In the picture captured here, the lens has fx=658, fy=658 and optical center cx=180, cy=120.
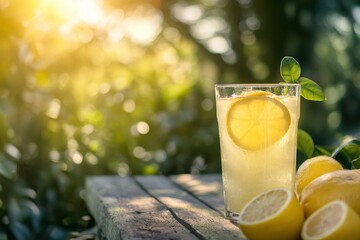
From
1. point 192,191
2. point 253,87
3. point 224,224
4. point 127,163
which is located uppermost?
point 253,87

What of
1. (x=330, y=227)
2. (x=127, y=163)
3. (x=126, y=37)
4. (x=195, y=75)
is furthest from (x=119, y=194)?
(x=195, y=75)

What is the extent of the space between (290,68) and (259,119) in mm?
161

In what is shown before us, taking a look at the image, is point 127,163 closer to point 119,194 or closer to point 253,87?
point 119,194

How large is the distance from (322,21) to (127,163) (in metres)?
2.76

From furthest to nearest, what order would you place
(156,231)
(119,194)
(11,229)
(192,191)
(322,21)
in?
(322,21), (11,229), (192,191), (119,194), (156,231)

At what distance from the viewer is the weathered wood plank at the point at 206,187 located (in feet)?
6.66

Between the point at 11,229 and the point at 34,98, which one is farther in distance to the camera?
the point at 34,98

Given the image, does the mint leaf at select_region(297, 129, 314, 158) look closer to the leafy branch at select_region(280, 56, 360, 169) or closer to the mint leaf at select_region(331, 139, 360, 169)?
the leafy branch at select_region(280, 56, 360, 169)

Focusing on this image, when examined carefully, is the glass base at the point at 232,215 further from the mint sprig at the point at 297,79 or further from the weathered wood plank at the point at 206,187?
the mint sprig at the point at 297,79

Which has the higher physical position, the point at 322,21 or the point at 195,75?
the point at 322,21

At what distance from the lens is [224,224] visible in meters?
1.61

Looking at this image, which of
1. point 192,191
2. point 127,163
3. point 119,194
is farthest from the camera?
point 127,163

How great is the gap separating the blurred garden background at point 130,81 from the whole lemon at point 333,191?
4.10 ft

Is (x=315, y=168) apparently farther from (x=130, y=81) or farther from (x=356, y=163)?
(x=130, y=81)
